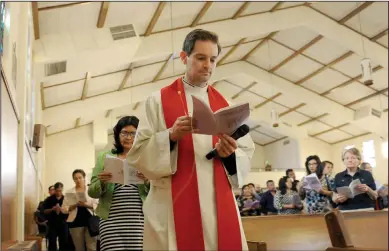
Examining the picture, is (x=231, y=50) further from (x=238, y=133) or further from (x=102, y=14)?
(x=238, y=133)


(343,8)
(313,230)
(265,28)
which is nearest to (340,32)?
(343,8)

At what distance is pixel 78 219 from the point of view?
13.3 feet

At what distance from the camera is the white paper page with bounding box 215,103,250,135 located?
1337mm

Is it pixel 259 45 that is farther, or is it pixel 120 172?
pixel 259 45

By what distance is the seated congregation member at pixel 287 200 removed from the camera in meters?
5.81

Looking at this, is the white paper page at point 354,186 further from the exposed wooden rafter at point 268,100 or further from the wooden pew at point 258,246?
the exposed wooden rafter at point 268,100

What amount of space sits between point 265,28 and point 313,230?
24.4 feet

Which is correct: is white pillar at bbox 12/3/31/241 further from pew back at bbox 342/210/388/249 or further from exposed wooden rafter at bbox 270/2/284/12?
exposed wooden rafter at bbox 270/2/284/12

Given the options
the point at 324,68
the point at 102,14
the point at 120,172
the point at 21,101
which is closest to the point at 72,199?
the point at 21,101

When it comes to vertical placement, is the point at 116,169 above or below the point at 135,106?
below

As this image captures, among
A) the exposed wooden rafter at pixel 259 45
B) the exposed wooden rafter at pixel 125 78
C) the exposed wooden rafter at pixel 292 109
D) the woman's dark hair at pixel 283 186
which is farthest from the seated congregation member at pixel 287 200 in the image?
the exposed wooden rafter at pixel 292 109

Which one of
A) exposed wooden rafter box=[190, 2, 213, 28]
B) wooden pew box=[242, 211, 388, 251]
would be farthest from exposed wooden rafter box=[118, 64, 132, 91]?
wooden pew box=[242, 211, 388, 251]

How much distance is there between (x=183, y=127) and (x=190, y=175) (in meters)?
0.16

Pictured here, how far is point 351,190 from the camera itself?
3.80 meters
